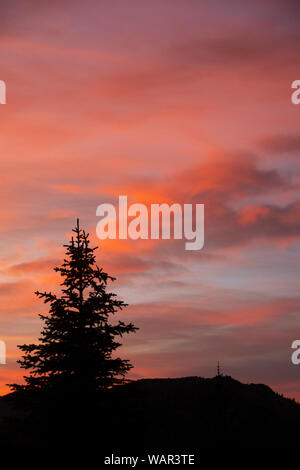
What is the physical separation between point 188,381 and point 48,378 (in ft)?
73.6

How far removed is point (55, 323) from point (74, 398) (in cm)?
350

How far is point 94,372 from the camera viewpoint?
31.4 metres

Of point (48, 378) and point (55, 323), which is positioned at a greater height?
point (55, 323)

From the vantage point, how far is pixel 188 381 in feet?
170

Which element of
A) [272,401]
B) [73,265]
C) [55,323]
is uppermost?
[73,265]
